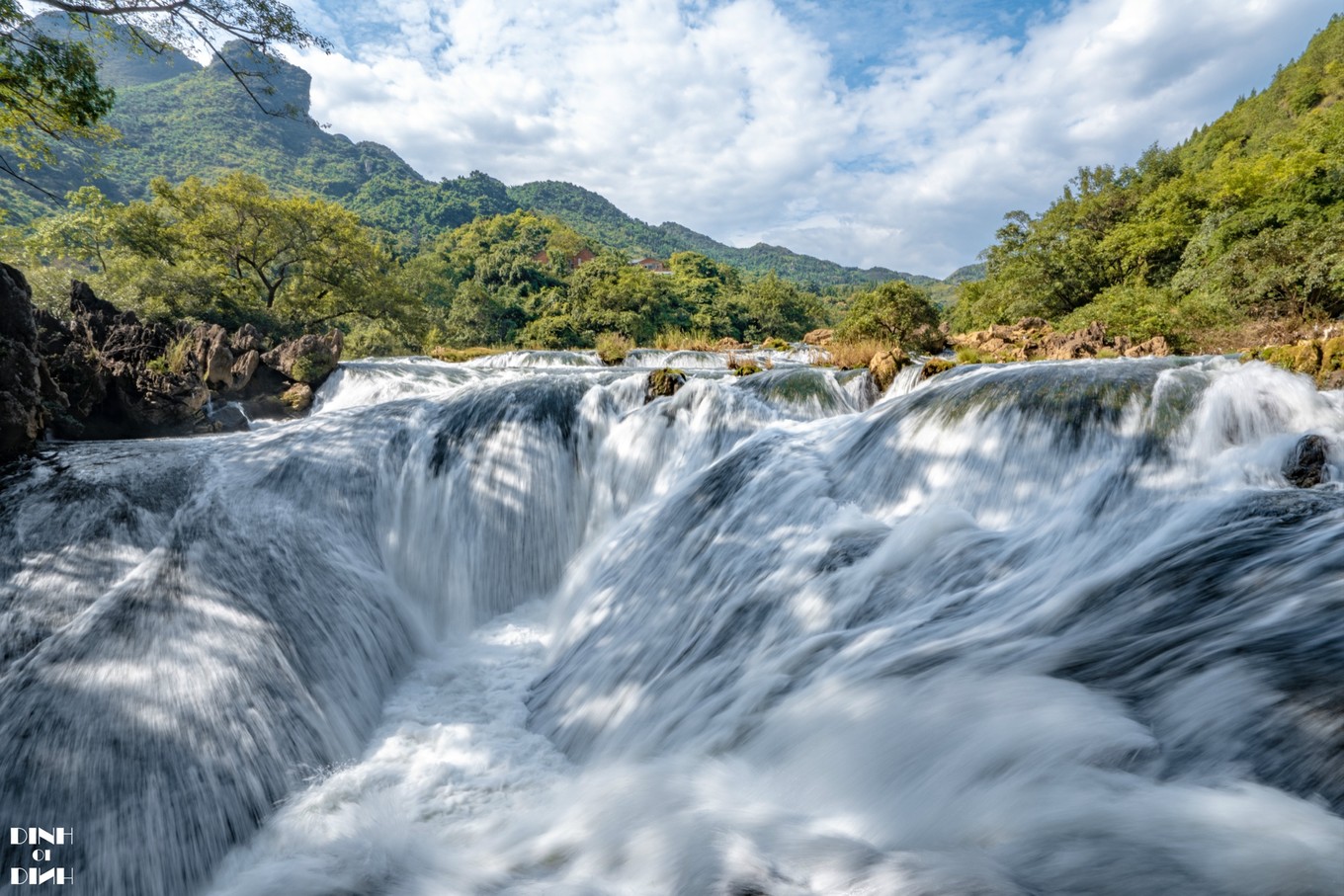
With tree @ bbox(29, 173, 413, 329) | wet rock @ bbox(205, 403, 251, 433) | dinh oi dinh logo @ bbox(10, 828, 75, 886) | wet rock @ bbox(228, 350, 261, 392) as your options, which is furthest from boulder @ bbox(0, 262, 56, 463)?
tree @ bbox(29, 173, 413, 329)

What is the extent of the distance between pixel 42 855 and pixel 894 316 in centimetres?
1751

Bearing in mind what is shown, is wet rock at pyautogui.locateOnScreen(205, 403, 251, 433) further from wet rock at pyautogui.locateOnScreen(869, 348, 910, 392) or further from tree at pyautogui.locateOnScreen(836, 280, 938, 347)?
tree at pyautogui.locateOnScreen(836, 280, 938, 347)

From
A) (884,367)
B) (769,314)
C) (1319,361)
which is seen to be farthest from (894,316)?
(769,314)

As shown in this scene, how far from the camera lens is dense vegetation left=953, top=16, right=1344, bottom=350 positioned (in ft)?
38.9

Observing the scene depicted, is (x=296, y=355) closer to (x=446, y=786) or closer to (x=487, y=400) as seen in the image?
(x=487, y=400)

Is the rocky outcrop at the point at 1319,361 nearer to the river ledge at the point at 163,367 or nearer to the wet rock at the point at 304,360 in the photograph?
the river ledge at the point at 163,367

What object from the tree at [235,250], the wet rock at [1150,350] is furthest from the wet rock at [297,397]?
the wet rock at [1150,350]

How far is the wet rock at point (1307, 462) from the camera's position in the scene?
3.24 meters

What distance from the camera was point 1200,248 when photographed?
715 inches

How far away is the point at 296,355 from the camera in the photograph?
1308 centimetres

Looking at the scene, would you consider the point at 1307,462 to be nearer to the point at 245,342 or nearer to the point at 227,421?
the point at 227,421

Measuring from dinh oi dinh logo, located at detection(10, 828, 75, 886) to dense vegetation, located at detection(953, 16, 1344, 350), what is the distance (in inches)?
673

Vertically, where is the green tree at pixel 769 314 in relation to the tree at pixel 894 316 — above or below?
above

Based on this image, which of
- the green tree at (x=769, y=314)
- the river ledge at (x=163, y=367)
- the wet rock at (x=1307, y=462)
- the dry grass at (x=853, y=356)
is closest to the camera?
the wet rock at (x=1307, y=462)
